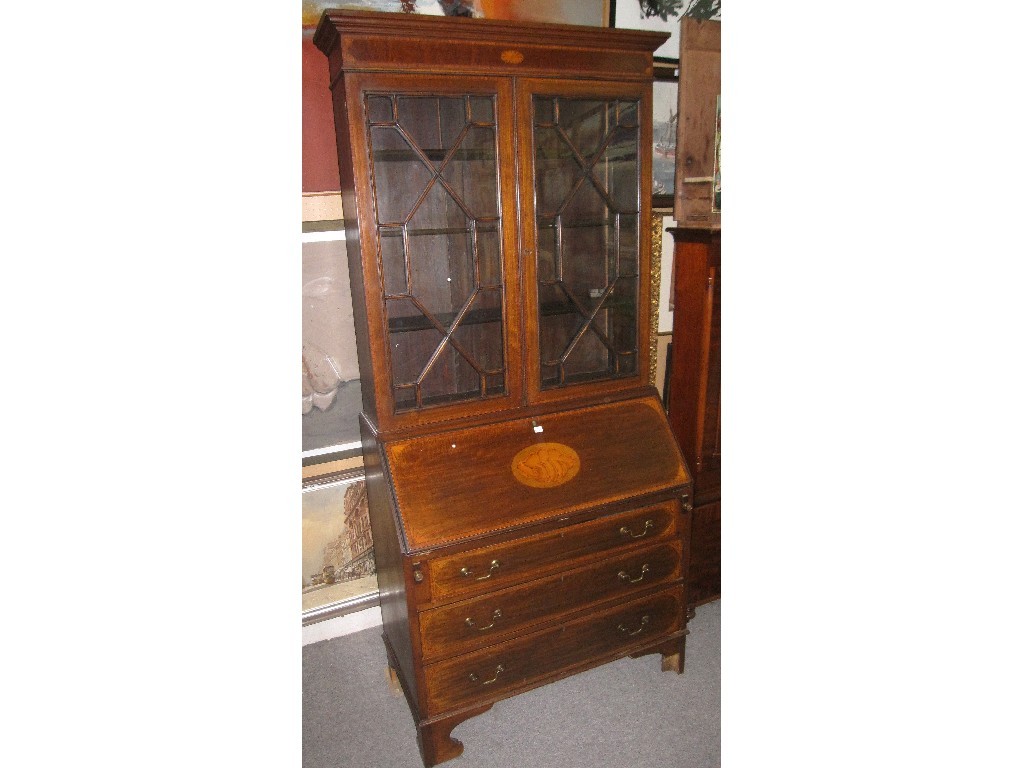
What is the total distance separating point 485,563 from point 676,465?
78 centimetres

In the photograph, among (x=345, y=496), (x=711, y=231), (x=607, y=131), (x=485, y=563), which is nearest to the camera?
(x=485, y=563)

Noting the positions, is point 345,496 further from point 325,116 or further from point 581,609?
point 325,116

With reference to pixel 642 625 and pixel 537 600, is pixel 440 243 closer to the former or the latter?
pixel 537 600

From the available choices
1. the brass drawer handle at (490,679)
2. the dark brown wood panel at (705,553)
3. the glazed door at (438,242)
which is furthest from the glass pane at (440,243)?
the dark brown wood panel at (705,553)

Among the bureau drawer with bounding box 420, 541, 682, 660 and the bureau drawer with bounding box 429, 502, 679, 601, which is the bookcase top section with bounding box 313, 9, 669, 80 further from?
the bureau drawer with bounding box 420, 541, 682, 660

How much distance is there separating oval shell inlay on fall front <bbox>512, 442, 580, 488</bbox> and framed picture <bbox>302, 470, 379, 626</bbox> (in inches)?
31.2

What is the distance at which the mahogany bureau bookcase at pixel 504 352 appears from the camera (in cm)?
178

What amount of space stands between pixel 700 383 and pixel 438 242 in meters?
1.19

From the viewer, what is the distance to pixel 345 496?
2.48 m

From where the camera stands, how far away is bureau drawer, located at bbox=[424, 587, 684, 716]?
6.22ft

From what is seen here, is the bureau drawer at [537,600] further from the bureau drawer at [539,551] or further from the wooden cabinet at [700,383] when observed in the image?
the wooden cabinet at [700,383]

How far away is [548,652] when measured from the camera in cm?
201

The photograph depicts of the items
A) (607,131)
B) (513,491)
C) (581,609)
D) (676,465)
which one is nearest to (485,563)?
(513,491)

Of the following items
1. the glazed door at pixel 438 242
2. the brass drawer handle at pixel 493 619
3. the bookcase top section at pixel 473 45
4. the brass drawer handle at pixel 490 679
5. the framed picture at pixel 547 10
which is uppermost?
the framed picture at pixel 547 10
